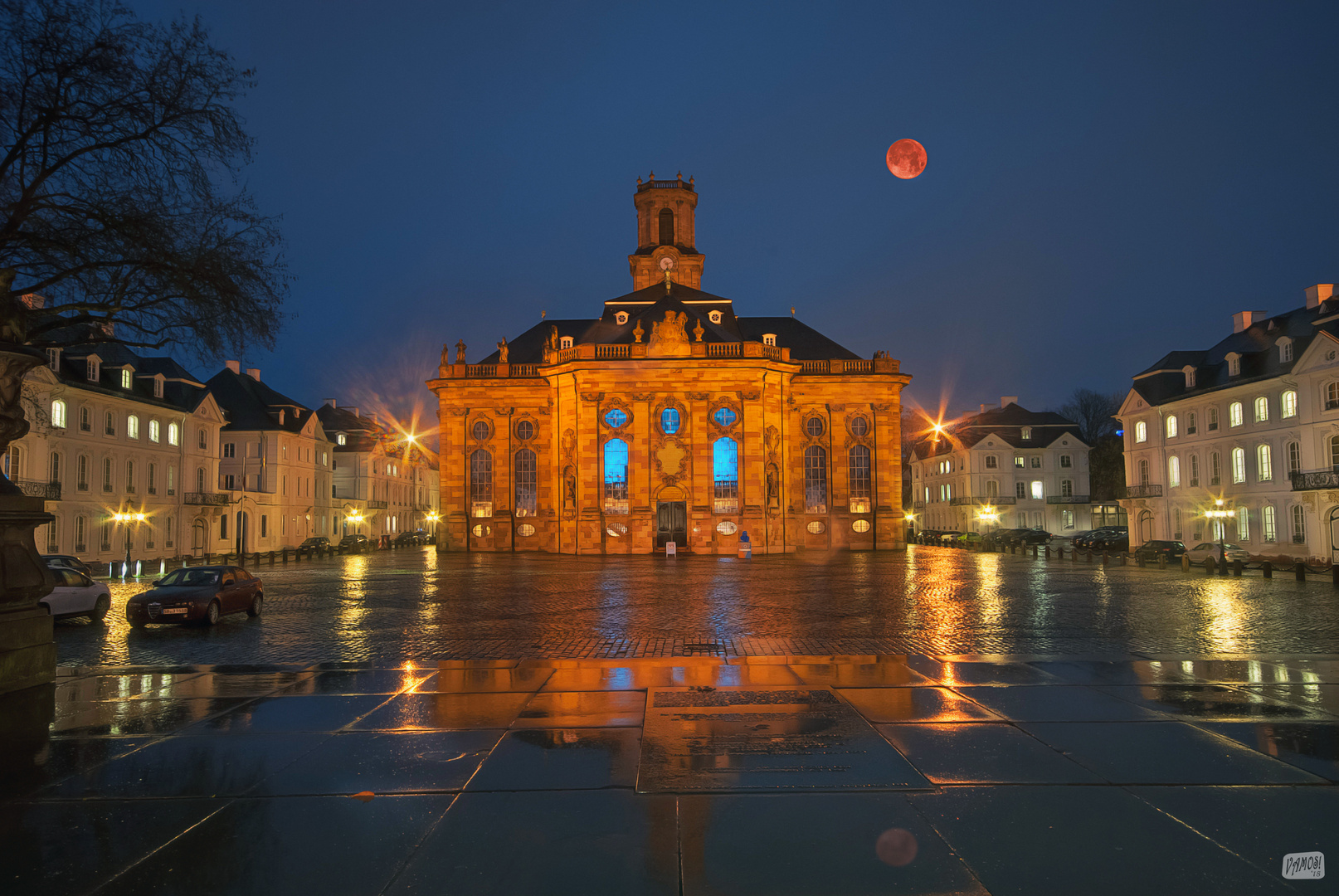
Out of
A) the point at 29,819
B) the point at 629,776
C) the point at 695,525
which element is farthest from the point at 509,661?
the point at 695,525

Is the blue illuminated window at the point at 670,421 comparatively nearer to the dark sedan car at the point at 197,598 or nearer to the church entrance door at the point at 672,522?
the church entrance door at the point at 672,522

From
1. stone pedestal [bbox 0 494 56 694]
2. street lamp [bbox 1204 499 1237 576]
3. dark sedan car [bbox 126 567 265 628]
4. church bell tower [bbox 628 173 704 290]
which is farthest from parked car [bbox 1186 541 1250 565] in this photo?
church bell tower [bbox 628 173 704 290]

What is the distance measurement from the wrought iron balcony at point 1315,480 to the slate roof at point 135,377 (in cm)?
5216

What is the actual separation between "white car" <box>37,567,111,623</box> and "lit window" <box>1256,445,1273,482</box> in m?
48.2

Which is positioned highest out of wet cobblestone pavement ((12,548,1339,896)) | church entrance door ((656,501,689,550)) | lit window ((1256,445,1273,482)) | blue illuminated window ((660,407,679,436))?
blue illuminated window ((660,407,679,436))

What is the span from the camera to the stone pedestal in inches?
370

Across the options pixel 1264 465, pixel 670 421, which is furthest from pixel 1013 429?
pixel 670 421

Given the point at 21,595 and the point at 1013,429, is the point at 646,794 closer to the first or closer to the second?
the point at 21,595

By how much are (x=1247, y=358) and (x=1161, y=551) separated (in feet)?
47.1

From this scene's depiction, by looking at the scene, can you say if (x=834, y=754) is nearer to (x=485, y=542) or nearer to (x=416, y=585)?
(x=416, y=585)

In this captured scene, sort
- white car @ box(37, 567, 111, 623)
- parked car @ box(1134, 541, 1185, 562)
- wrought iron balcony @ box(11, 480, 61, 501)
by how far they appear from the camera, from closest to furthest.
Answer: white car @ box(37, 567, 111, 623)
parked car @ box(1134, 541, 1185, 562)
wrought iron balcony @ box(11, 480, 61, 501)

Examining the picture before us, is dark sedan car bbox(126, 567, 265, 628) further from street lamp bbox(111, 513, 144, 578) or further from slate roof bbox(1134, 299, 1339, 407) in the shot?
slate roof bbox(1134, 299, 1339, 407)

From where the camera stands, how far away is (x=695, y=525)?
2050 inches

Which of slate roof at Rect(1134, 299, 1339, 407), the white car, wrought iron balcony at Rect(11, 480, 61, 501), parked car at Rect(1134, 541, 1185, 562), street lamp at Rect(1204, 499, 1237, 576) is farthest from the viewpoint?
street lamp at Rect(1204, 499, 1237, 576)
